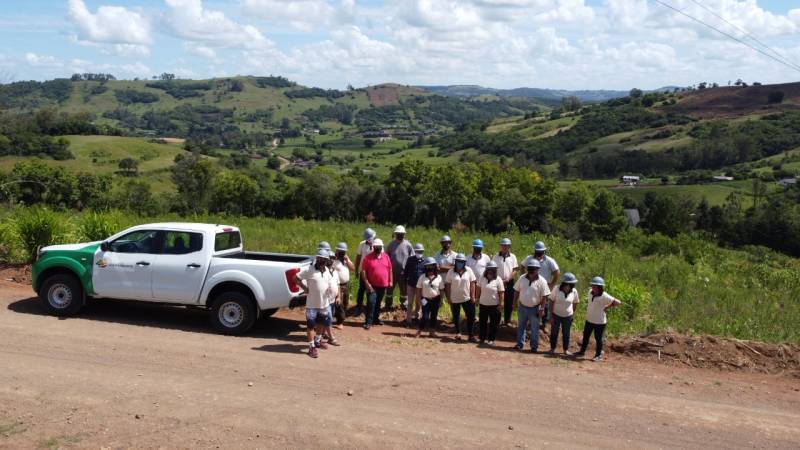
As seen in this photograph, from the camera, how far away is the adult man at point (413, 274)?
12.0 meters

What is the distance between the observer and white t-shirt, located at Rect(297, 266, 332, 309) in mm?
10336

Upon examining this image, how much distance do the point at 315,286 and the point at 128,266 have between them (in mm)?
3617

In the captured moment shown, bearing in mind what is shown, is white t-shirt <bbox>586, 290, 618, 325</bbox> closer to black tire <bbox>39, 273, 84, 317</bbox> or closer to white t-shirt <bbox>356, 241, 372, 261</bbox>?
white t-shirt <bbox>356, 241, 372, 261</bbox>

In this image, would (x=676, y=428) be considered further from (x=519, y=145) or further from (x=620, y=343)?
(x=519, y=145)

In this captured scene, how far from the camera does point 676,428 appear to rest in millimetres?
7910

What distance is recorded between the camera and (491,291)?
36.4 ft

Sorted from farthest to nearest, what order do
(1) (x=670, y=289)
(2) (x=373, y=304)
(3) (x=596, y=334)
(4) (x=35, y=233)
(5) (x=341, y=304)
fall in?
1. (1) (x=670, y=289)
2. (4) (x=35, y=233)
3. (2) (x=373, y=304)
4. (5) (x=341, y=304)
5. (3) (x=596, y=334)

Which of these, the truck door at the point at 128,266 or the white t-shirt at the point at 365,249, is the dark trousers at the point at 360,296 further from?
the truck door at the point at 128,266

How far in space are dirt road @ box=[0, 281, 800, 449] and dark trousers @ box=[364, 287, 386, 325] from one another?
549mm

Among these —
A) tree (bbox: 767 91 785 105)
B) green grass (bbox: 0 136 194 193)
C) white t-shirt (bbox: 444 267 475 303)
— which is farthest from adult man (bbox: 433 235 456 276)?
tree (bbox: 767 91 785 105)

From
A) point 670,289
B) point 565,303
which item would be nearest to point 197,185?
point 670,289

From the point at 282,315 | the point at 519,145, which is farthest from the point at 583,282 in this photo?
the point at 519,145

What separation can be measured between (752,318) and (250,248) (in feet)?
44.0

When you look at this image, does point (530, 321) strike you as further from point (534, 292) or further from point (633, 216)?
point (633, 216)
